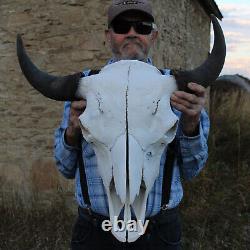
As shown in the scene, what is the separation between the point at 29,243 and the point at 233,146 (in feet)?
14.8

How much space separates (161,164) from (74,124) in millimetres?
519

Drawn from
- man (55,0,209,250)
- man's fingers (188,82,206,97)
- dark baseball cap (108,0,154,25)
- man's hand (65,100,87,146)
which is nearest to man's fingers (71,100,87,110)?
man's hand (65,100,87,146)

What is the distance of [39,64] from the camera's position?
20.0 ft

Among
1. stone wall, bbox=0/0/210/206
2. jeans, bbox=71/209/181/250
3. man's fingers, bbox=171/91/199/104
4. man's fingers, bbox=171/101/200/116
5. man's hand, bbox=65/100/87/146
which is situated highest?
man's fingers, bbox=171/91/199/104

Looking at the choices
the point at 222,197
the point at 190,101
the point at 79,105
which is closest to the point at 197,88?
the point at 190,101

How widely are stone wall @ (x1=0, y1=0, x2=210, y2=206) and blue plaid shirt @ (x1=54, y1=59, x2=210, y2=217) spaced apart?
326cm

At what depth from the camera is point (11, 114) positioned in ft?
20.8

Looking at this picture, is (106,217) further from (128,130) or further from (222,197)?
(222,197)

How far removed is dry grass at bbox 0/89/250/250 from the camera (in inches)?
220

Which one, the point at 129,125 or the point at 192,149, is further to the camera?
the point at 192,149

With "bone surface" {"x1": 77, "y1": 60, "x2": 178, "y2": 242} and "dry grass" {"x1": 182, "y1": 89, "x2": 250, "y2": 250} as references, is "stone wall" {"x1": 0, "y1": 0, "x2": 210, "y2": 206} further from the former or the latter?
"bone surface" {"x1": 77, "y1": 60, "x2": 178, "y2": 242}

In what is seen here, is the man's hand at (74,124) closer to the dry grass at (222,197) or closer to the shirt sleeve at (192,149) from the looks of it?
the shirt sleeve at (192,149)

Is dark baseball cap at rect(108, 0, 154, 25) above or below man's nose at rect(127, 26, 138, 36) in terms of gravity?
above

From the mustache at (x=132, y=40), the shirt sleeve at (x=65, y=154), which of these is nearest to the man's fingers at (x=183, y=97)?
the mustache at (x=132, y=40)
